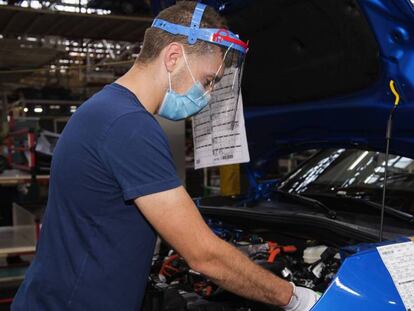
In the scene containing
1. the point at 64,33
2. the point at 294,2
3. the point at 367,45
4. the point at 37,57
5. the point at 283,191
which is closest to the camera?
the point at 367,45

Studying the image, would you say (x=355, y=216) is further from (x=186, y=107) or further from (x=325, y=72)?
(x=186, y=107)

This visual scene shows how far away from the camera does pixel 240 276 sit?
1.43 metres

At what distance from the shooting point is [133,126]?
1.34 meters

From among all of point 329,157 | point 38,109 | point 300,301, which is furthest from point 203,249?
point 38,109

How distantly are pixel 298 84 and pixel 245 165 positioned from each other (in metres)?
0.85

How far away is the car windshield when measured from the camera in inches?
91.5

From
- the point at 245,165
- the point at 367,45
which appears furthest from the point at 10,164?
the point at 367,45

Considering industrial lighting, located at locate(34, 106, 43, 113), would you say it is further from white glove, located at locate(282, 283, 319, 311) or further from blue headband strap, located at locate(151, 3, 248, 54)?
white glove, located at locate(282, 283, 319, 311)

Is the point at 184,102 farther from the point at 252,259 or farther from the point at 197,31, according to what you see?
the point at 252,259

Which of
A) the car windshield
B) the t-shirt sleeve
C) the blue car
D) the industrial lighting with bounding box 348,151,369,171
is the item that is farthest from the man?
the industrial lighting with bounding box 348,151,369,171

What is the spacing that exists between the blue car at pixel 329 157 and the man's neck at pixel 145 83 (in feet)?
2.49

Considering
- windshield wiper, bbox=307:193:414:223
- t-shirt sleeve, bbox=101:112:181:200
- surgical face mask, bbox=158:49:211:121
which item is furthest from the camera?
windshield wiper, bbox=307:193:414:223

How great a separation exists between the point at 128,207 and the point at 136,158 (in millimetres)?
181

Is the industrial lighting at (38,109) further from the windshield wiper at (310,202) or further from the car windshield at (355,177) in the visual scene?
the windshield wiper at (310,202)
